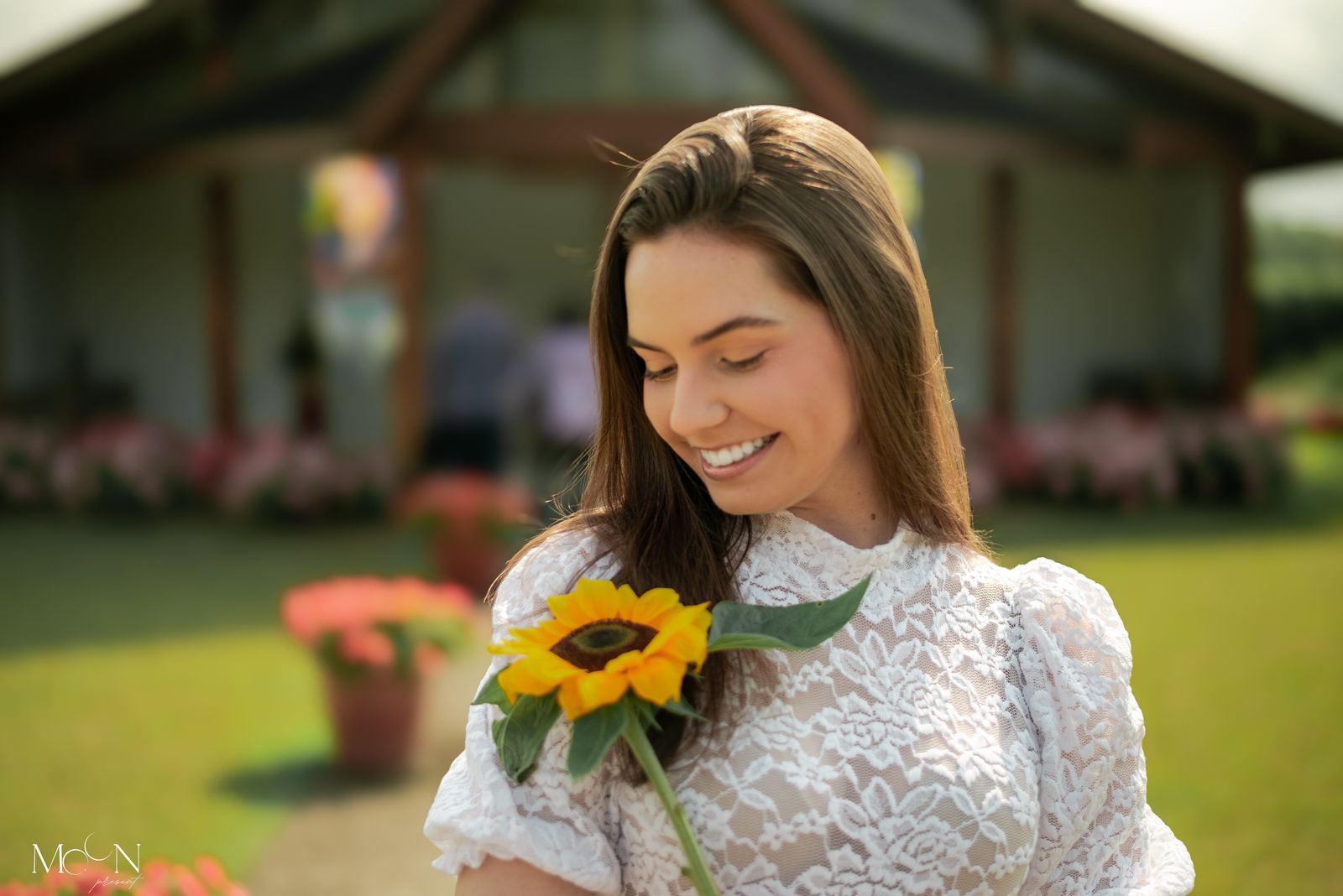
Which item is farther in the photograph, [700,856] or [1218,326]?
[1218,326]

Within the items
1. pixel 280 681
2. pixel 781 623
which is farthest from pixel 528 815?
pixel 280 681

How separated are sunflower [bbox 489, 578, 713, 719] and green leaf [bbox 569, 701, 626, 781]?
1 cm

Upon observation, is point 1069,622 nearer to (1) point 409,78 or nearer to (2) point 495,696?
(2) point 495,696

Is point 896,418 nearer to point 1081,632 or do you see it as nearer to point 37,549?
point 1081,632

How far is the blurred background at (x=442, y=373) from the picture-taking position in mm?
4750

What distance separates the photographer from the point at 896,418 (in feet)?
5.24

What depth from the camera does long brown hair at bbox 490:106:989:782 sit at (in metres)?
1.43

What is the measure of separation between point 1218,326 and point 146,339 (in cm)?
1089

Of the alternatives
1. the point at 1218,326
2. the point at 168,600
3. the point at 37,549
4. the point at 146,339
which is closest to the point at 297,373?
the point at 146,339

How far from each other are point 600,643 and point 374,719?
3681 millimetres

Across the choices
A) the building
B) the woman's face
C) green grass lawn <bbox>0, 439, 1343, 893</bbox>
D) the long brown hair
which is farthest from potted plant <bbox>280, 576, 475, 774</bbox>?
the building

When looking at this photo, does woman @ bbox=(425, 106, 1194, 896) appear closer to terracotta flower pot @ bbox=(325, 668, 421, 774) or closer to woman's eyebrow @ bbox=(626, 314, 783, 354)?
woman's eyebrow @ bbox=(626, 314, 783, 354)

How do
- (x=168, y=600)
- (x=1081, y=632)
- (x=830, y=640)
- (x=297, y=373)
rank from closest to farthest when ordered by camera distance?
(x=830, y=640) < (x=1081, y=632) < (x=168, y=600) < (x=297, y=373)

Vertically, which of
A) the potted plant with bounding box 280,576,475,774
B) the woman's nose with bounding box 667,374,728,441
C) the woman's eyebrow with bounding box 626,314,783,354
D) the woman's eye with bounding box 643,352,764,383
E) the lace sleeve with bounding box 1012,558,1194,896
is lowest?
the potted plant with bounding box 280,576,475,774
